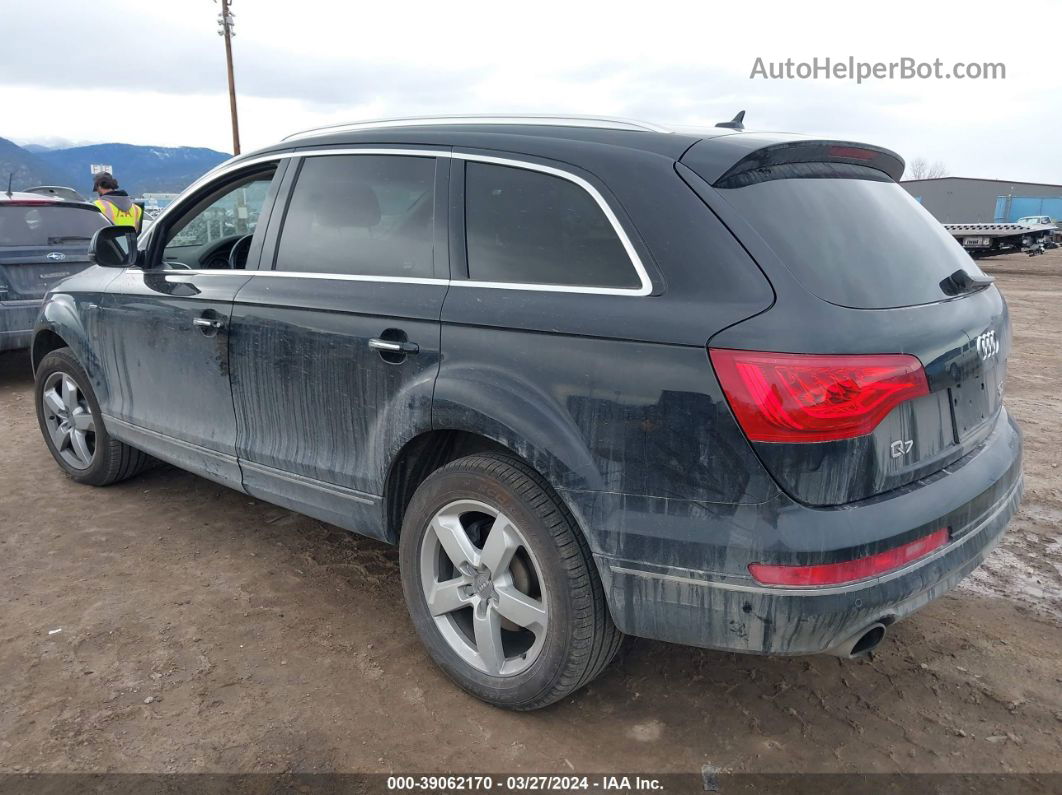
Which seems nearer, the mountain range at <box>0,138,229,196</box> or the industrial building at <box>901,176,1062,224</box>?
the industrial building at <box>901,176,1062,224</box>

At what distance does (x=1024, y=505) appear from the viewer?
4312 millimetres

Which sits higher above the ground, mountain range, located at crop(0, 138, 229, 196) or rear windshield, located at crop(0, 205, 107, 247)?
mountain range, located at crop(0, 138, 229, 196)

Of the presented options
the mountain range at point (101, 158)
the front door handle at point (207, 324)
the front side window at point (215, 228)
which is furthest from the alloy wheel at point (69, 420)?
the mountain range at point (101, 158)

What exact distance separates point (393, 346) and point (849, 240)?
1.45 m

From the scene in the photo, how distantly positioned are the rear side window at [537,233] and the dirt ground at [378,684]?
1424 millimetres

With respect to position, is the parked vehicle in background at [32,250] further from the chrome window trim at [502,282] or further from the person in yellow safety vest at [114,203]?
the chrome window trim at [502,282]

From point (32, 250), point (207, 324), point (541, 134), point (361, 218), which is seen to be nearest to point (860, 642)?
point (541, 134)

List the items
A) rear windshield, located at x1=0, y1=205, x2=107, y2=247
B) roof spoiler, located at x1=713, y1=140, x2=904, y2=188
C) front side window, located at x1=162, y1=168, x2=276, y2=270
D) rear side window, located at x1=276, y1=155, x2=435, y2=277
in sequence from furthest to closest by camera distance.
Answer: rear windshield, located at x1=0, y1=205, x2=107, y2=247, front side window, located at x1=162, y1=168, x2=276, y2=270, rear side window, located at x1=276, y1=155, x2=435, y2=277, roof spoiler, located at x1=713, y1=140, x2=904, y2=188

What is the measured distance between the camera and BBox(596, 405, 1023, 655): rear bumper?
2.09 m

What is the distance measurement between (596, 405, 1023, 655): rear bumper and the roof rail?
1.32 meters

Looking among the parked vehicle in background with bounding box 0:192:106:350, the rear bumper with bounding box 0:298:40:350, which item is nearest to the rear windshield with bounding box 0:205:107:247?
the parked vehicle in background with bounding box 0:192:106:350

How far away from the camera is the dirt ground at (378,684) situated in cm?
247

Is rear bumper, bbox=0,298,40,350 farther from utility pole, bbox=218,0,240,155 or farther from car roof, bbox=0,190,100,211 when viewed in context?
utility pole, bbox=218,0,240,155

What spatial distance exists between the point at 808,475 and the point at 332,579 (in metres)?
2.28
